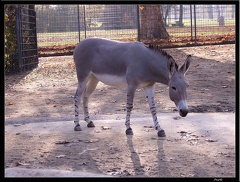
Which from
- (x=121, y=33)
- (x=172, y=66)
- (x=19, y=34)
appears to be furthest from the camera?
(x=121, y=33)

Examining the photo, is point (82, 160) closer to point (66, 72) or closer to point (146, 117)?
point (146, 117)

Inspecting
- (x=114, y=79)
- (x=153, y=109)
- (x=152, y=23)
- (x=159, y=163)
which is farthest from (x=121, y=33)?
(x=159, y=163)

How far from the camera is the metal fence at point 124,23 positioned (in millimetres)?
19747

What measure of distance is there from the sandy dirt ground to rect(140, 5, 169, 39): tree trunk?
2.09 m

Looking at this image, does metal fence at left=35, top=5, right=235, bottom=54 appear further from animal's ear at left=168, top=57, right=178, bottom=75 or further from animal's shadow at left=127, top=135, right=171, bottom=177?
animal's shadow at left=127, top=135, right=171, bottom=177

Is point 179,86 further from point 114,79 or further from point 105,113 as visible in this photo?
point 105,113

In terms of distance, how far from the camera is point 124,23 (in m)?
19.9

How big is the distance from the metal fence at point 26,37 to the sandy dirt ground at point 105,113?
0.45 metres

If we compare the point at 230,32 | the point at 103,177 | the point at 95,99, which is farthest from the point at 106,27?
the point at 103,177

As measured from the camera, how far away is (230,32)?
71.8 ft

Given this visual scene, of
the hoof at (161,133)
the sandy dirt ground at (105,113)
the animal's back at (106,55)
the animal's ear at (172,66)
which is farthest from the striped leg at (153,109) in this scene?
the animal's ear at (172,66)

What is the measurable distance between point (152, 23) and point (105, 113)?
10.2 meters

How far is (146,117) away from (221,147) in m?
2.60

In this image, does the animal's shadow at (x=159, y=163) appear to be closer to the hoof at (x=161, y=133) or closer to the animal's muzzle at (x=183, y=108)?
the hoof at (x=161, y=133)
